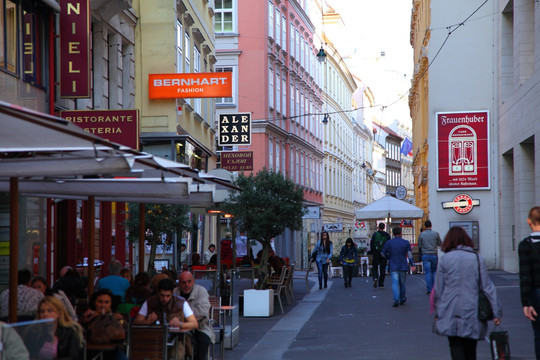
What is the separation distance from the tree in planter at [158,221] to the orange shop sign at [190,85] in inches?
179

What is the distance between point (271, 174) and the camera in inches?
830

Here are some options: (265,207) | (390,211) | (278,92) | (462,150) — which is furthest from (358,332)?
(278,92)

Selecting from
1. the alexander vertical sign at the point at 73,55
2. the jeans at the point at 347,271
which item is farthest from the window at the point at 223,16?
the alexander vertical sign at the point at 73,55

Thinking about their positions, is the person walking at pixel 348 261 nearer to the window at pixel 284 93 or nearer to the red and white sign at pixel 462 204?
the red and white sign at pixel 462 204

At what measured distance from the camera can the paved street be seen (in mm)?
12477

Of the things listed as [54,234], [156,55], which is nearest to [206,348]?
[54,234]

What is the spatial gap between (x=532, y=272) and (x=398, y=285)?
10.8 meters

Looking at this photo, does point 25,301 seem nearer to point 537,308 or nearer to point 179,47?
point 537,308

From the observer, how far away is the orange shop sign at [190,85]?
24.1 m

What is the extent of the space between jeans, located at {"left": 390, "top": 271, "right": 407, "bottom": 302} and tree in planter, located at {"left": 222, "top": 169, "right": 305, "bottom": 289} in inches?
103

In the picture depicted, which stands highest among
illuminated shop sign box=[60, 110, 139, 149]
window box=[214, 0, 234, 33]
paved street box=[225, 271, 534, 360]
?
window box=[214, 0, 234, 33]

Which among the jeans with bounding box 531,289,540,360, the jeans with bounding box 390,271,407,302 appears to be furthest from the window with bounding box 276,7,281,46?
the jeans with bounding box 531,289,540,360

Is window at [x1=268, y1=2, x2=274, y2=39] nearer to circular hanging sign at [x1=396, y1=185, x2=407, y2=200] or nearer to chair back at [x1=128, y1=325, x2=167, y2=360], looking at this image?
circular hanging sign at [x1=396, y1=185, x2=407, y2=200]

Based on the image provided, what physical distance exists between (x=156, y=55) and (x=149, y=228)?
8.02 meters
